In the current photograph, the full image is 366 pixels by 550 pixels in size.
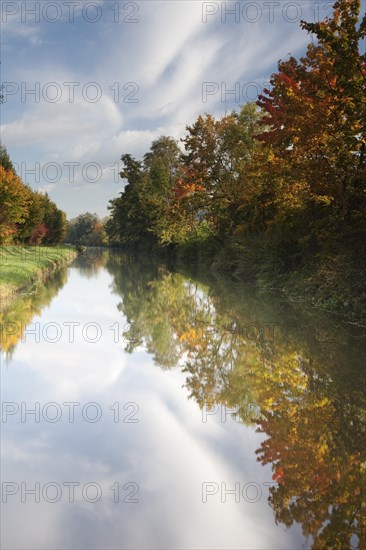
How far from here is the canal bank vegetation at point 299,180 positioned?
1407 centimetres

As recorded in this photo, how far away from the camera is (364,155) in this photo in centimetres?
1684

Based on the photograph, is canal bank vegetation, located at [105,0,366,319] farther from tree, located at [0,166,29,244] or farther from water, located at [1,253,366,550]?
tree, located at [0,166,29,244]

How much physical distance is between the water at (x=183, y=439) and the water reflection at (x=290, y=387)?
22mm

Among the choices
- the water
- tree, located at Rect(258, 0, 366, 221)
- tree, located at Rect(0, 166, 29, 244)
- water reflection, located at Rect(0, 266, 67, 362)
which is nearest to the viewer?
the water

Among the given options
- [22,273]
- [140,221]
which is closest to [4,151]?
[140,221]

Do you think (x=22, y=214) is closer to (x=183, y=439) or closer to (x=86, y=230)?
(x=183, y=439)

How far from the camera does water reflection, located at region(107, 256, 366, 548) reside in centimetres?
445

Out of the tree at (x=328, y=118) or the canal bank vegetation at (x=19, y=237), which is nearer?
the tree at (x=328, y=118)

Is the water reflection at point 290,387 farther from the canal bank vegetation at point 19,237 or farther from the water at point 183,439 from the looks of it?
the canal bank vegetation at point 19,237

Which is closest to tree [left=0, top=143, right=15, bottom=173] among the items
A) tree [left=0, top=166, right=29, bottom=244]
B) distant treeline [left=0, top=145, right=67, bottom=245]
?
distant treeline [left=0, top=145, right=67, bottom=245]

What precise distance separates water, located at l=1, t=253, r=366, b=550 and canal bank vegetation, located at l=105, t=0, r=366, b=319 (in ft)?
18.4

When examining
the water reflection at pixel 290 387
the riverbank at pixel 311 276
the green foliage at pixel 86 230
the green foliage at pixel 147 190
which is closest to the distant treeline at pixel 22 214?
the green foliage at pixel 147 190

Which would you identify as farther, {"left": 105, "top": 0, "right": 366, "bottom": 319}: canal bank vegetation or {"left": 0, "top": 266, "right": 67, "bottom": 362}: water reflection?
{"left": 105, "top": 0, "right": 366, "bottom": 319}: canal bank vegetation

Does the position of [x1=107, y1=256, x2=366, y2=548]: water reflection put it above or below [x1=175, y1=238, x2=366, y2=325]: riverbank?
below
